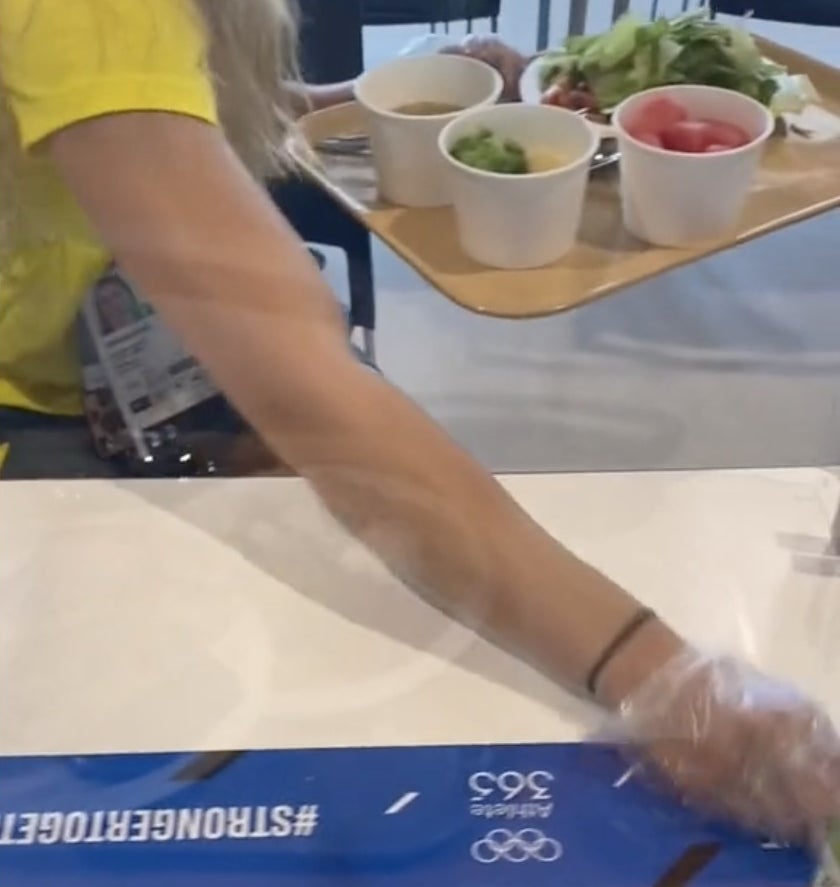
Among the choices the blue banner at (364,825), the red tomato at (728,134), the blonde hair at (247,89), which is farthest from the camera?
the red tomato at (728,134)

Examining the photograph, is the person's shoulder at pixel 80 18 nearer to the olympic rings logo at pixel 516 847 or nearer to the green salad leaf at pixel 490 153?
the green salad leaf at pixel 490 153

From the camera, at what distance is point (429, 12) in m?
0.70

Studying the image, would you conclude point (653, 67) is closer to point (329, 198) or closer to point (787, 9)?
point (787, 9)

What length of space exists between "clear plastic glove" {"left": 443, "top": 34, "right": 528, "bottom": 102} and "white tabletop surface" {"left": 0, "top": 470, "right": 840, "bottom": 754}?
222 mm

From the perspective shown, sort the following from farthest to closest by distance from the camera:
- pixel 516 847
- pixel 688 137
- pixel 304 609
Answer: pixel 688 137, pixel 304 609, pixel 516 847

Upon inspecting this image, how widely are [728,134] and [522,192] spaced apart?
14cm

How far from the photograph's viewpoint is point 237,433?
64 centimetres

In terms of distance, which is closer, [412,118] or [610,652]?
[610,652]

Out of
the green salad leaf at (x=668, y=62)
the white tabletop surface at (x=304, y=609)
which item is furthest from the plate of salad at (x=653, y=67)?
the white tabletop surface at (x=304, y=609)

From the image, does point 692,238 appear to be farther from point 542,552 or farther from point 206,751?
point 206,751

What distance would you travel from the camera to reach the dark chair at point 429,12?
27.0 inches

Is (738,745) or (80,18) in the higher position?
(80,18)

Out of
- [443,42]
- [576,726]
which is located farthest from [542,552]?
[443,42]

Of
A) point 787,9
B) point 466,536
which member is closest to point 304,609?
point 466,536
